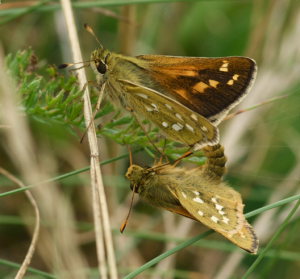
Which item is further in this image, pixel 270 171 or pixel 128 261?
pixel 270 171

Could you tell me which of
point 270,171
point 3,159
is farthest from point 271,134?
point 3,159

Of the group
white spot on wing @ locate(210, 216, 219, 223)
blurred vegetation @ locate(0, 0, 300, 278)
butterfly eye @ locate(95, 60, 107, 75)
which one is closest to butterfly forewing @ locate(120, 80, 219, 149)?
butterfly eye @ locate(95, 60, 107, 75)

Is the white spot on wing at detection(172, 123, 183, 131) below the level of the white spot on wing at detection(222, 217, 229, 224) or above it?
above

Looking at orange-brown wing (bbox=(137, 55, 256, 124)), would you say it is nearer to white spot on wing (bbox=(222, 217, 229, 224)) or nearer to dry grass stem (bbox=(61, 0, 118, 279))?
dry grass stem (bbox=(61, 0, 118, 279))

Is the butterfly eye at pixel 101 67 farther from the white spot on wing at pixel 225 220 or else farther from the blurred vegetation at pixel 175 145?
the white spot on wing at pixel 225 220

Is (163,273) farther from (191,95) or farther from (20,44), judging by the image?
(20,44)

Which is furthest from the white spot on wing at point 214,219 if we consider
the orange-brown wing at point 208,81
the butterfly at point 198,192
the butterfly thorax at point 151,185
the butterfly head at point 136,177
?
the orange-brown wing at point 208,81

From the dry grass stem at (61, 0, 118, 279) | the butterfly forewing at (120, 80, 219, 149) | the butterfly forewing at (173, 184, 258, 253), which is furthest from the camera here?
the butterfly forewing at (120, 80, 219, 149)

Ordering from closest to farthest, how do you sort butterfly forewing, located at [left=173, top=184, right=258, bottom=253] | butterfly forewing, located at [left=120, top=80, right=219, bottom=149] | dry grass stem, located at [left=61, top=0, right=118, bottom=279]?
dry grass stem, located at [left=61, top=0, right=118, bottom=279]
butterfly forewing, located at [left=173, top=184, right=258, bottom=253]
butterfly forewing, located at [left=120, top=80, right=219, bottom=149]

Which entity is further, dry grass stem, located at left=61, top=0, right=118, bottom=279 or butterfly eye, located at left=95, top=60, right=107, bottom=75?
butterfly eye, located at left=95, top=60, right=107, bottom=75

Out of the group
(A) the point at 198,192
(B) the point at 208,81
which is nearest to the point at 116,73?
(B) the point at 208,81
